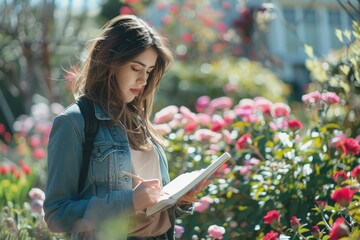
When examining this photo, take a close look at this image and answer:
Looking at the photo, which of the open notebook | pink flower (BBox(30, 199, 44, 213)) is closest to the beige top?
the open notebook

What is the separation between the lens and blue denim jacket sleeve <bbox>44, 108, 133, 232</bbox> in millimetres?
2553

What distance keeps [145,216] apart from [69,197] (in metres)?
0.32

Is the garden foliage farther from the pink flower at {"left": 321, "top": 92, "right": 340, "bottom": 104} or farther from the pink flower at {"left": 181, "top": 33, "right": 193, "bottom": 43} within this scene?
the pink flower at {"left": 181, "top": 33, "right": 193, "bottom": 43}

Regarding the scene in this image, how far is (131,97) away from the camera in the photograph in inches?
113

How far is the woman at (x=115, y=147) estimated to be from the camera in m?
2.56

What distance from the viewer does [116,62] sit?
277 cm

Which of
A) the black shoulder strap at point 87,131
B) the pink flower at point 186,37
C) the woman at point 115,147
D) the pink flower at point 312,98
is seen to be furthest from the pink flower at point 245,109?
the pink flower at point 186,37

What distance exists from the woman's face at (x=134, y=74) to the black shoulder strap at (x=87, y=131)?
146 mm

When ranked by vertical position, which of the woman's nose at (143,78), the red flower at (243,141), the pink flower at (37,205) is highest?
the woman's nose at (143,78)

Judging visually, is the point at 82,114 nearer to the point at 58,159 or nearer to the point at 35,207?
the point at 58,159

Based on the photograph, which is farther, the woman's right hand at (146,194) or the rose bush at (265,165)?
the rose bush at (265,165)

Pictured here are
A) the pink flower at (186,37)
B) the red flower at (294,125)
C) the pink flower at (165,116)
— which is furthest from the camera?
the pink flower at (186,37)

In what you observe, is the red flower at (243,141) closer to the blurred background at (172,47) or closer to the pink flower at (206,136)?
the pink flower at (206,136)

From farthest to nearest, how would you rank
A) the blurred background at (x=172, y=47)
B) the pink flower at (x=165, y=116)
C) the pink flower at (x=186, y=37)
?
the pink flower at (x=186, y=37), the blurred background at (x=172, y=47), the pink flower at (x=165, y=116)
